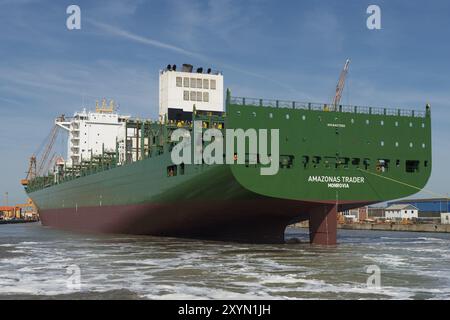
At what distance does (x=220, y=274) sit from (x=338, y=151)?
497 inches

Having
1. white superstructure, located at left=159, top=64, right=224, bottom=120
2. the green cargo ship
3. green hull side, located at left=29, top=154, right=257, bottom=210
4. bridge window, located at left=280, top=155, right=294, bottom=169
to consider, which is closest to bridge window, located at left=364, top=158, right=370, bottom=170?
the green cargo ship

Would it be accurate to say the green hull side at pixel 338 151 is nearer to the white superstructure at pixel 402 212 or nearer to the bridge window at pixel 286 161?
the bridge window at pixel 286 161

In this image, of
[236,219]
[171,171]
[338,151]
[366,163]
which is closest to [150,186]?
[171,171]

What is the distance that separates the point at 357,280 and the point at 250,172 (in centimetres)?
1050

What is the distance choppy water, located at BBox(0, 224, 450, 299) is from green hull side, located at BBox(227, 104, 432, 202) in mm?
3150

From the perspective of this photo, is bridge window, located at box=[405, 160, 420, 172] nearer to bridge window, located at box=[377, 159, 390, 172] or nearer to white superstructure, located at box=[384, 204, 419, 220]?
bridge window, located at box=[377, 159, 390, 172]

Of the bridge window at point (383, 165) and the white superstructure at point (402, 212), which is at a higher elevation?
the bridge window at point (383, 165)

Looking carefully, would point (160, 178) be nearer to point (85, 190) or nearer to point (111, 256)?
point (111, 256)

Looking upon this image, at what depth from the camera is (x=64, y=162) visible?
53500mm

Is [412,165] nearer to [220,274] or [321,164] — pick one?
[321,164]

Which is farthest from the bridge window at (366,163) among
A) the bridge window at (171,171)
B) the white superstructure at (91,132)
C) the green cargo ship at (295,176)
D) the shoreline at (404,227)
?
the shoreline at (404,227)

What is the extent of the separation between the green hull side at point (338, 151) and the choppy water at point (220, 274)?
3150 mm

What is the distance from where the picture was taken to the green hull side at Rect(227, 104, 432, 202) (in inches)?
960

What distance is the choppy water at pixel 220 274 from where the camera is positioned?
11766mm
